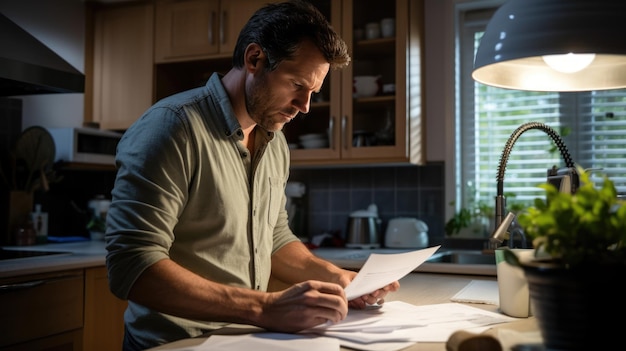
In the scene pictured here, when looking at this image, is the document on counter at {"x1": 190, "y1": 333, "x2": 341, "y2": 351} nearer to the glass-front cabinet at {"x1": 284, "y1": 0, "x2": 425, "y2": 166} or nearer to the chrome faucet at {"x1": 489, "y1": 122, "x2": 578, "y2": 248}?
the chrome faucet at {"x1": 489, "y1": 122, "x2": 578, "y2": 248}

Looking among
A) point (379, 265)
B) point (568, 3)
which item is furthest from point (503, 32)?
point (379, 265)

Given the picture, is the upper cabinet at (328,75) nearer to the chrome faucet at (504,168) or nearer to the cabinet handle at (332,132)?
the cabinet handle at (332,132)

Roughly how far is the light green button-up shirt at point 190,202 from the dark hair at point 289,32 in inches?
6.4

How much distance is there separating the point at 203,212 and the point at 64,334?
1.24 metres

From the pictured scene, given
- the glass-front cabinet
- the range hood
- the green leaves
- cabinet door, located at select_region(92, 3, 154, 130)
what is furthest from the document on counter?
cabinet door, located at select_region(92, 3, 154, 130)

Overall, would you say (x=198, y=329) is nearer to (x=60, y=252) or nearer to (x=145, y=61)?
(x=60, y=252)

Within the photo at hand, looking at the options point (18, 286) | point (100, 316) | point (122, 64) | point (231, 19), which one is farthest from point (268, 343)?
point (122, 64)

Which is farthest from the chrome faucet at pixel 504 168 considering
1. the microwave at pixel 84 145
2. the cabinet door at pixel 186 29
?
the microwave at pixel 84 145

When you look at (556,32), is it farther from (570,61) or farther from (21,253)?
(21,253)

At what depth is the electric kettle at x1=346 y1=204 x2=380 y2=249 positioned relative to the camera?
3.15 metres

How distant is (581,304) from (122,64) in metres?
3.25

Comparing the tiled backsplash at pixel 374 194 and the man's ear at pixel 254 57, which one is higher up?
the man's ear at pixel 254 57

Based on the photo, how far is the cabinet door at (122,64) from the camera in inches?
136

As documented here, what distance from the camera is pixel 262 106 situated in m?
1.47
